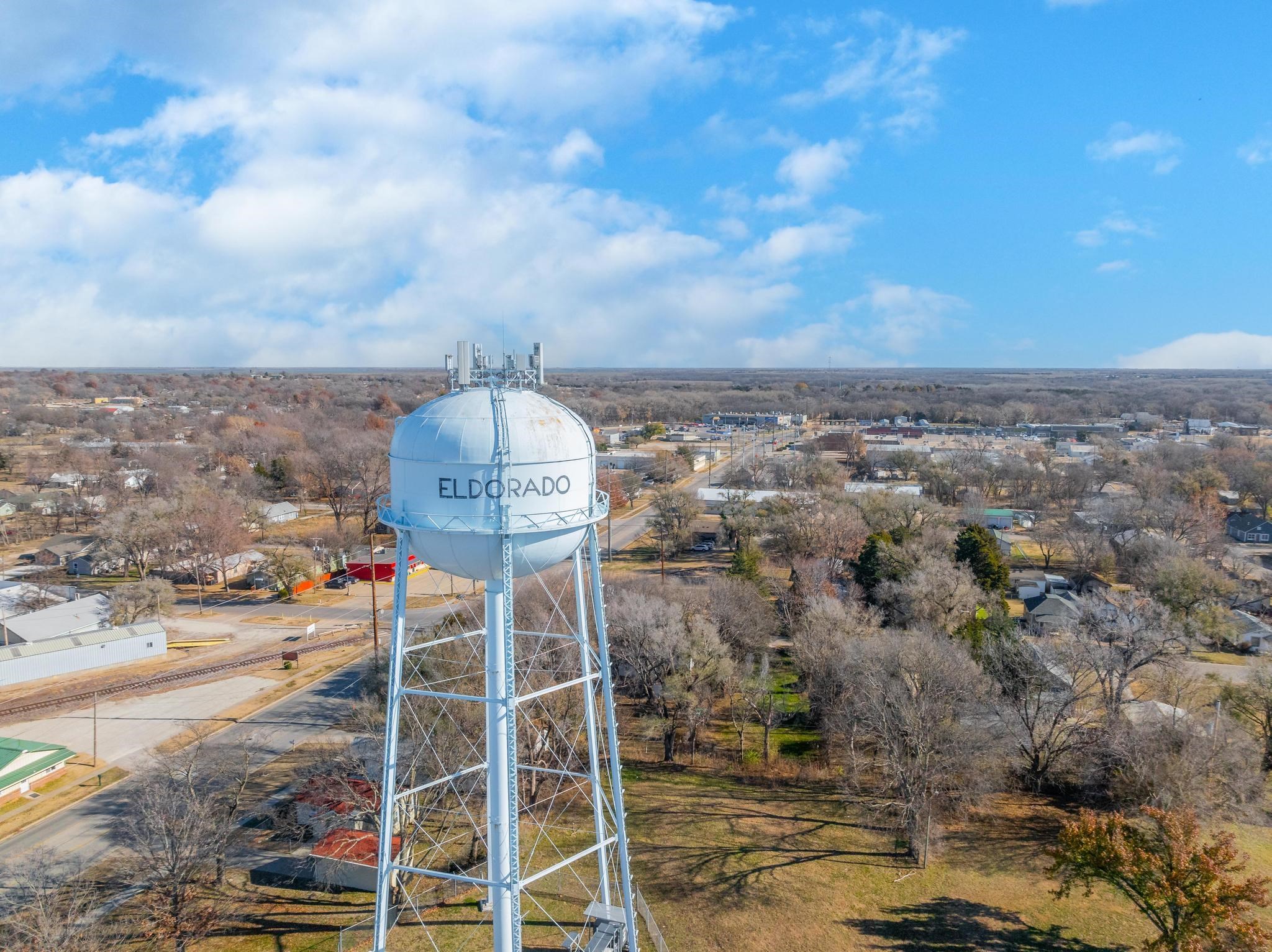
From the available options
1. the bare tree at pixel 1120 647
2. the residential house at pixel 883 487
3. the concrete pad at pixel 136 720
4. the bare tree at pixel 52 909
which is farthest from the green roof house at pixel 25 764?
the residential house at pixel 883 487

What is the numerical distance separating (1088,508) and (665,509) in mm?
27038

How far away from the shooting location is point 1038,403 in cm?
13625

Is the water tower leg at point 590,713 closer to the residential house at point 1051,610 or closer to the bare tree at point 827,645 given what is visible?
the bare tree at point 827,645

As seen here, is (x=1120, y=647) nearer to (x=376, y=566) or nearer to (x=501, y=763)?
(x=501, y=763)

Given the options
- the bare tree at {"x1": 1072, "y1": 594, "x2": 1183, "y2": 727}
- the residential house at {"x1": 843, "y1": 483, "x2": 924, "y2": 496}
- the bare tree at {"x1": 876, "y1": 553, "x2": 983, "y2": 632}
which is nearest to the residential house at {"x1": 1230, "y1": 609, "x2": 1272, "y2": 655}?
the bare tree at {"x1": 1072, "y1": 594, "x2": 1183, "y2": 727}

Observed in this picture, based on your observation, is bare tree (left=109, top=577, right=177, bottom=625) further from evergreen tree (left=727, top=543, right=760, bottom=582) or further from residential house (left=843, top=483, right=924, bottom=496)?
residential house (left=843, top=483, right=924, bottom=496)

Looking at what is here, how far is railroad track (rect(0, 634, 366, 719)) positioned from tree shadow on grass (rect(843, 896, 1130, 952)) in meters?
24.8

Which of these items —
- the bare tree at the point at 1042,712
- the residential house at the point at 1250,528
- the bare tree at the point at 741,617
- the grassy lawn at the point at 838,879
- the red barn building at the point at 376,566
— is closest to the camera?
the grassy lawn at the point at 838,879

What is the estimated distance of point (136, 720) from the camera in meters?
25.9

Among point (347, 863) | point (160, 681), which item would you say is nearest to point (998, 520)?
point (347, 863)

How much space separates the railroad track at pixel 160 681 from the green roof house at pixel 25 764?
15.4ft

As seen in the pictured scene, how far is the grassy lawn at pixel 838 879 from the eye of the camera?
612 inches

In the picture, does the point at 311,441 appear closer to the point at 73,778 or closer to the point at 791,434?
the point at 73,778

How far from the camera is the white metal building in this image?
Answer: 2919cm
